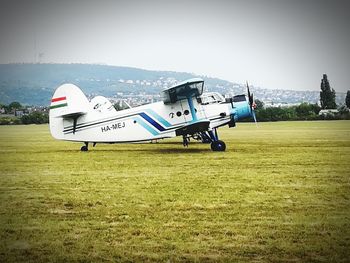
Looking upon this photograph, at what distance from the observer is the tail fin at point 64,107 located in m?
17.5

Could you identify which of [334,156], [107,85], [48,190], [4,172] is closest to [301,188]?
[48,190]

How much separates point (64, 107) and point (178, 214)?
12.6 metres

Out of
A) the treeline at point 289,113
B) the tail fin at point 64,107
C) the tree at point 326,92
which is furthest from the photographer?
the treeline at point 289,113

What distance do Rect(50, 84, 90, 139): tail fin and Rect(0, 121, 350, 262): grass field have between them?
21.5 ft

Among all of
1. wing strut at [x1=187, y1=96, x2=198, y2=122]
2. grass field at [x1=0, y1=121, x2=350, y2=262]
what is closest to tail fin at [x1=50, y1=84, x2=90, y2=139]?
wing strut at [x1=187, y1=96, x2=198, y2=122]

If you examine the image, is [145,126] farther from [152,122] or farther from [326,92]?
[326,92]

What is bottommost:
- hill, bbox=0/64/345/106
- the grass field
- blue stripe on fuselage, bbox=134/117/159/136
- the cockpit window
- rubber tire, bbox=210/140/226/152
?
rubber tire, bbox=210/140/226/152

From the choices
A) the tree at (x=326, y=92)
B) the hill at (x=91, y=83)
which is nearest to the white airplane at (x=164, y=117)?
the hill at (x=91, y=83)

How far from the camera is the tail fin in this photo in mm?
17453

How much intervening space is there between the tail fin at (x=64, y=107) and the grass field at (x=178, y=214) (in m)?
6.55

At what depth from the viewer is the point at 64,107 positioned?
57.6ft

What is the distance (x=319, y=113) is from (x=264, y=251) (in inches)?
2179

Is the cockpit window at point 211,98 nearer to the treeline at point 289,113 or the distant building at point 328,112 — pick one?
the distant building at point 328,112

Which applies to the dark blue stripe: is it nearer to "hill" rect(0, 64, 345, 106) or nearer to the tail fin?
the tail fin
